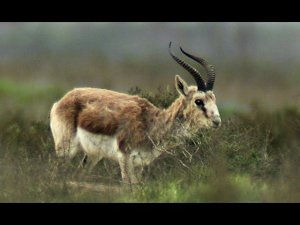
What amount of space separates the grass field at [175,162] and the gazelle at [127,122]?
21 centimetres

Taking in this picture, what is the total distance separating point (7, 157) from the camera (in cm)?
1427

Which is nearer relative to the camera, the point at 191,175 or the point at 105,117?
the point at 191,175

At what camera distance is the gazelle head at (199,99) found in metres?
14.3

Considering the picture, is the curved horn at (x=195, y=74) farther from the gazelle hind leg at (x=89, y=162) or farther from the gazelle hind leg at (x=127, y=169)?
the gazelle hind leg at (x=89, y=162)

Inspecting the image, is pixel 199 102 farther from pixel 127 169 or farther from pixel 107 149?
pixel 107 149

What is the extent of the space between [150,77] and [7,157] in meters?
3.26

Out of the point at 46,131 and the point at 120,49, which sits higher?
the point at 120,49

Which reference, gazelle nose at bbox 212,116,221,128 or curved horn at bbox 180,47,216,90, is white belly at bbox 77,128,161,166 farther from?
curved horn at bbox 180,47,216,90

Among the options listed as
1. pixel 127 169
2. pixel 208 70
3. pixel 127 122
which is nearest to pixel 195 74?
pixel 208 70

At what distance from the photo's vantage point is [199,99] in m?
14.4

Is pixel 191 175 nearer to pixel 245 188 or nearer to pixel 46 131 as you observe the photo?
pixel 245 188

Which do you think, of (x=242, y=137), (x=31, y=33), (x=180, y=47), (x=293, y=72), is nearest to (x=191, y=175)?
(x=242, y=137)

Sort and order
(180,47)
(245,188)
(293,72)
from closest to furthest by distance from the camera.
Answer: (245,188), (180,47), (293,72)

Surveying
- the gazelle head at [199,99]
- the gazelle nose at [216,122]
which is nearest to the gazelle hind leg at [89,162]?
the gazelle head at [199,99]
